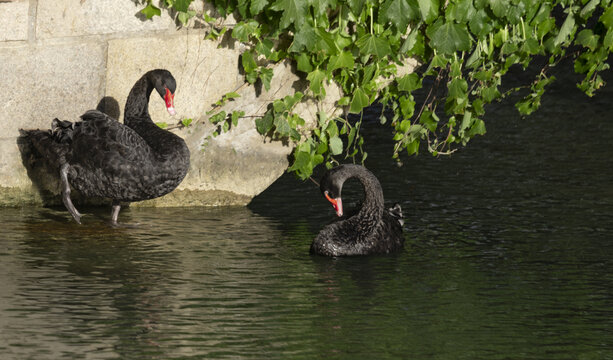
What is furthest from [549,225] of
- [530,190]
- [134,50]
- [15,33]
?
[15,33]

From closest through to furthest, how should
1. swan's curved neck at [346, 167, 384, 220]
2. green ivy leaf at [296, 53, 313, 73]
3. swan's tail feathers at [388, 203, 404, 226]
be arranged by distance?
swan's curved neck at [346, 167, 384, 220] < swan's tail feathers at [388, 203, 404, 226] < green ivy leaf at [296, 53, 313, 73]

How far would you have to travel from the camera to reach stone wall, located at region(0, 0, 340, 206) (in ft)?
29.6

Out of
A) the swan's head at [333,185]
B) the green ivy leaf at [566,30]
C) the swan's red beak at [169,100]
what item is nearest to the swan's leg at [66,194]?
the swan's red beak at [169,100]

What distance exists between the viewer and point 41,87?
9109 millimetres

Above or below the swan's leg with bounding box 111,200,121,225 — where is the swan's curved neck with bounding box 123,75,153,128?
above

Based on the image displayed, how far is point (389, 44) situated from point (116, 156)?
209cm

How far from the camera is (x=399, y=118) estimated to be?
380 inches

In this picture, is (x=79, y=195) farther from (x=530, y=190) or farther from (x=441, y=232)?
(x=530, y=190)

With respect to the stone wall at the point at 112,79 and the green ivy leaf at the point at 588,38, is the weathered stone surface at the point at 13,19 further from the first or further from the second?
the green ivy leaf at the point at 588,38

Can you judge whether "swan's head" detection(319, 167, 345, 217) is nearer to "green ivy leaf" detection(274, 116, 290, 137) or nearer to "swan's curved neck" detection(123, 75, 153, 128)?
"green ivy leaf" detection(274, 116, 290, 137)

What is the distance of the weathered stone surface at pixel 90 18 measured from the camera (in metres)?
8.98

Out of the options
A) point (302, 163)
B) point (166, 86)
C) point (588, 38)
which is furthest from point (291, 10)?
point (588, 38)

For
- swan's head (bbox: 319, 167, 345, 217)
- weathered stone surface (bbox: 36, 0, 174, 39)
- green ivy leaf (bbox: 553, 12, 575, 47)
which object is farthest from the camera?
green ivy leaf (bbox: 553, 12, 575, 47)

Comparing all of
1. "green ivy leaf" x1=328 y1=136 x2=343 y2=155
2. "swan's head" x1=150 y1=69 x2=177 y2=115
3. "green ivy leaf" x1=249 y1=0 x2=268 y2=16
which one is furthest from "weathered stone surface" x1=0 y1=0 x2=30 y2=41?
"green ivy leaf" x1=328 y1=136 x2=343 y2=155
